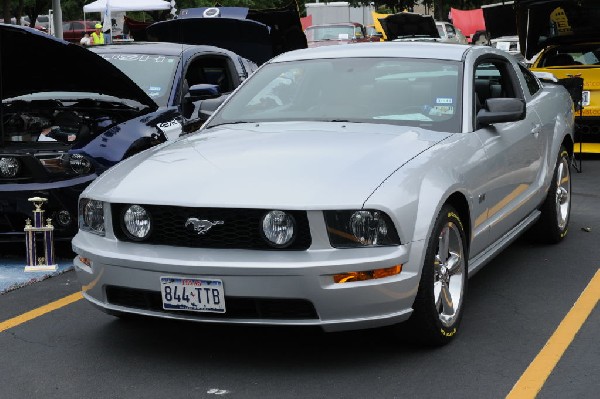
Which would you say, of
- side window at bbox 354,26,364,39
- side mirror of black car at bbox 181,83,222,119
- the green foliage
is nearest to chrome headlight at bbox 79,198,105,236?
side mirror of black car at bbox 181,83,222,119

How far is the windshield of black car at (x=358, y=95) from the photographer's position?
5637 millimetres

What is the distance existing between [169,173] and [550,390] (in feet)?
6.53

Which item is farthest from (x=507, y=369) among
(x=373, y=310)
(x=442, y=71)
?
(x=442, y=71)

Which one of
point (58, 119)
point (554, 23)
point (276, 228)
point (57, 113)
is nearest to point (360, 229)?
point (276, 228)

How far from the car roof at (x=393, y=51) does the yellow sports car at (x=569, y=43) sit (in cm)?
540

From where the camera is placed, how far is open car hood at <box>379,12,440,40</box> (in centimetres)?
2759

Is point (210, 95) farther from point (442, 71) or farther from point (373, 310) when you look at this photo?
point (373, 310)

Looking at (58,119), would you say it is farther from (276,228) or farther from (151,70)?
(276,228)

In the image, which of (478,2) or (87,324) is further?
(478,2)

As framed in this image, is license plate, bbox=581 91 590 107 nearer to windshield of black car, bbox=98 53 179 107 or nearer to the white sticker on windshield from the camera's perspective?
windshield of black car, bbox=98 53 179 107

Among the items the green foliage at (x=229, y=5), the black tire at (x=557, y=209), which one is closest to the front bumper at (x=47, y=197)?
the black tire at (x=557, y=209)

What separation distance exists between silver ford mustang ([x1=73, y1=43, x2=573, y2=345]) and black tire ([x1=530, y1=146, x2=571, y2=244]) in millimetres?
1218

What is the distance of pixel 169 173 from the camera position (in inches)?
189

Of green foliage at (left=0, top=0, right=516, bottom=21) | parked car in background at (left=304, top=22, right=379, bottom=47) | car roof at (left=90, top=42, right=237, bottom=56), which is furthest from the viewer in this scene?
green foliage at (left=0, top=0, right=516, bottom=21)
